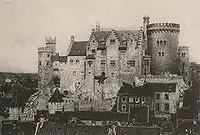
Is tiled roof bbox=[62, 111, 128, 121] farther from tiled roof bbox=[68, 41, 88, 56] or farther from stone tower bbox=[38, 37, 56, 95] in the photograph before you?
tiled roof bbox=[68, 41, 88, 56]

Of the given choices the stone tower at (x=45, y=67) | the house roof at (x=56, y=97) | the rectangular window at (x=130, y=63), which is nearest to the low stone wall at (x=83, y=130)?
the house roof at (x=56, y=97)

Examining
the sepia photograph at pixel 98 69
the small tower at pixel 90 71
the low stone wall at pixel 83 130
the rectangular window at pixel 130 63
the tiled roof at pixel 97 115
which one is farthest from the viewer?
the rectangular window at pixel 130 63

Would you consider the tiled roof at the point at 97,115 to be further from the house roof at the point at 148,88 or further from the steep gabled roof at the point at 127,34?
the steep gabled roof at the point at 127,34

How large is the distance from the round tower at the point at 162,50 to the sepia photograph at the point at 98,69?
1cm

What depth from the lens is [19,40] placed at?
4496 mm

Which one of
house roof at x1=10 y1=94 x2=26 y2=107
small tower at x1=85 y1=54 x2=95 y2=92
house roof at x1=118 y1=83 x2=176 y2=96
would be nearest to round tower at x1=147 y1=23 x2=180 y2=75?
house roof at x1=118 y1=83 x2=176 y2=96

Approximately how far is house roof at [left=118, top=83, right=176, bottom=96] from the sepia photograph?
1cm

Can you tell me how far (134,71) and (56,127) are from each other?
118 cm

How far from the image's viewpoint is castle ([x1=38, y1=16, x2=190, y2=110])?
18.6ft

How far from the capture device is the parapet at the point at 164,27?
188 inches

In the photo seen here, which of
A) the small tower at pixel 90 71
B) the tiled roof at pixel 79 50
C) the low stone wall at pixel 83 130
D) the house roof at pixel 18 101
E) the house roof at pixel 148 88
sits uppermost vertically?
the tiled roof at pixel 79 50

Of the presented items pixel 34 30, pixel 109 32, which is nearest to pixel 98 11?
pixel 34 30

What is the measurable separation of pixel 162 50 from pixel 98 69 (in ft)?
2.61

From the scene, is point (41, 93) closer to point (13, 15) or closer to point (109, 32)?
point (109, 32)
